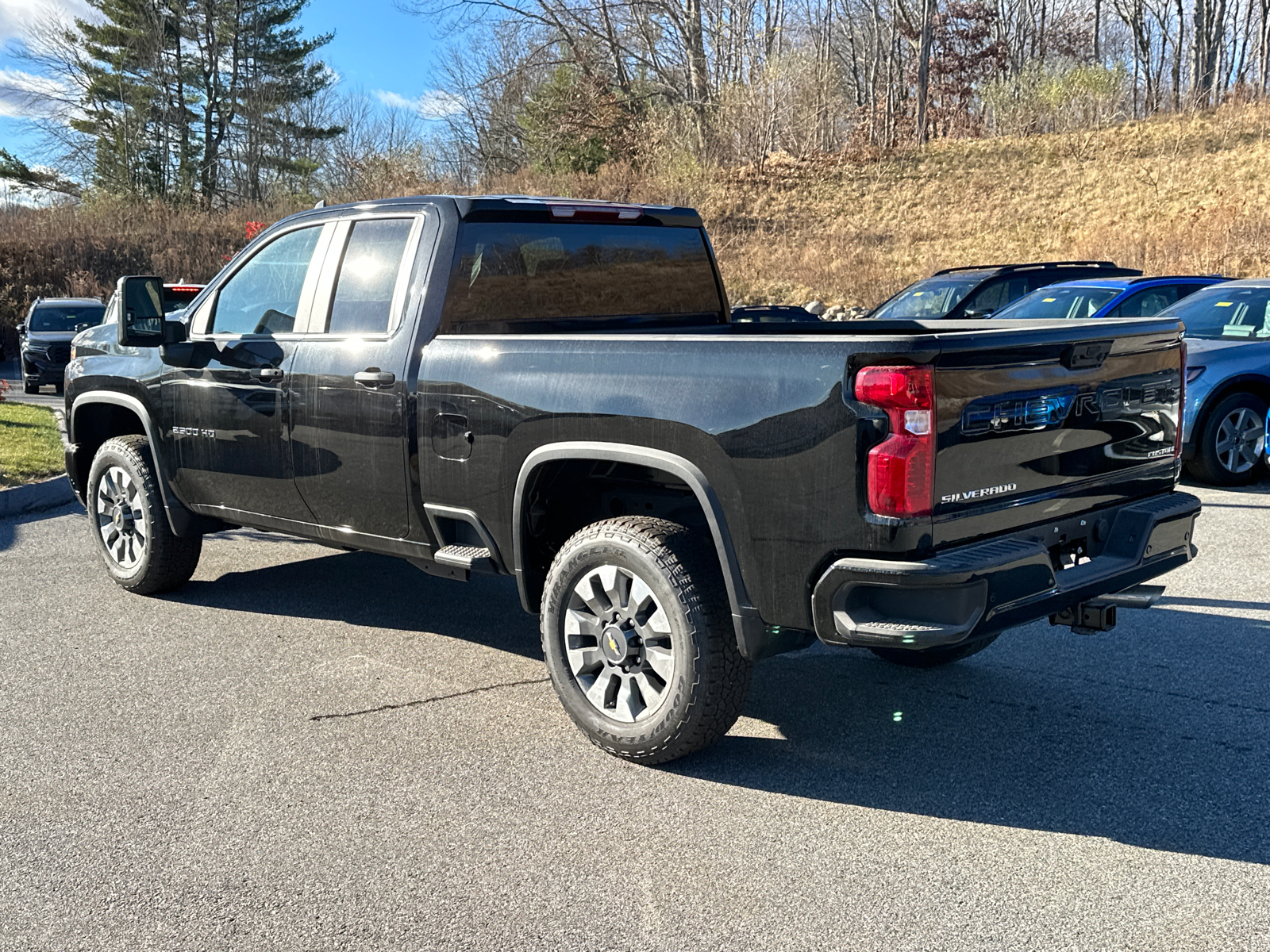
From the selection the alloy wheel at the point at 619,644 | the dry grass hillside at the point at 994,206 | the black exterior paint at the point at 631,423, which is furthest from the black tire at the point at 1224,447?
the dry grass hillside at the point at 994,206

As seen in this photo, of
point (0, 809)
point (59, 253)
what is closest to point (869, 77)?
point (59, 253)

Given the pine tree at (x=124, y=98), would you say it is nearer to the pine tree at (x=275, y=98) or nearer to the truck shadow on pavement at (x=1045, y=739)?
the pine tree at (x=275, y=98)

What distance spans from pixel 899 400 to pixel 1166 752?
5.96 ft

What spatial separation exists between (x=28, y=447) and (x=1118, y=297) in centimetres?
1096

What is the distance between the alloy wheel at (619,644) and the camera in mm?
4062

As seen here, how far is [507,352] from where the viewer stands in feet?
14.5

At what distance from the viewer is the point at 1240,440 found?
951 cm

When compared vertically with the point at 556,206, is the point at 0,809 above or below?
below

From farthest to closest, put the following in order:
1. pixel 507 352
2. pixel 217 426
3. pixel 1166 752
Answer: pixel 217 426 → pixel 507 352 → pixel 1166 752

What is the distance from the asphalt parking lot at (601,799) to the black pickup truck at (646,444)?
441 millimetres

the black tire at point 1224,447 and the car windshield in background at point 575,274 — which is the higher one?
the car windshield in background at point 575,274

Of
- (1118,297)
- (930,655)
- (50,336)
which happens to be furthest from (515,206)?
(50,336)

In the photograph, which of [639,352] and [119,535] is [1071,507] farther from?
[119,535]

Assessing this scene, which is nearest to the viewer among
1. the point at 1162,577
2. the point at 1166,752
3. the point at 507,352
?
the point at 1166,752
